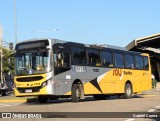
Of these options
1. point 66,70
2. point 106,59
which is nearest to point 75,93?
point 66,70

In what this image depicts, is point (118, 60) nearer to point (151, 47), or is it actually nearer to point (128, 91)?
point (128, 91)

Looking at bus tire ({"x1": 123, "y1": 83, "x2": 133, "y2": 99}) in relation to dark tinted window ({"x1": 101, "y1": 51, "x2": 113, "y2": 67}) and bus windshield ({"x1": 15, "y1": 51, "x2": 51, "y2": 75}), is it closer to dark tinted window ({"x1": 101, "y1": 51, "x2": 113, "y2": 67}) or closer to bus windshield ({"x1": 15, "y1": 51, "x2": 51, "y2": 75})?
dark tinted window ({"x1": 101, "y1": 51, "x2": 113, "y2": 67})

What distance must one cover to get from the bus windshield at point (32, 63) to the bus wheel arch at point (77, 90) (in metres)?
2.28

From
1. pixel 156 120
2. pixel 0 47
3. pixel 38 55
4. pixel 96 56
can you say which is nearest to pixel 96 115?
pixel 156 120

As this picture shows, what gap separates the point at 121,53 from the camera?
93.6 ft

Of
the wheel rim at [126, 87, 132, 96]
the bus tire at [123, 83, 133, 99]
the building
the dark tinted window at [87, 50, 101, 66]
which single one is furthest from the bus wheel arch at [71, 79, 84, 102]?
the building

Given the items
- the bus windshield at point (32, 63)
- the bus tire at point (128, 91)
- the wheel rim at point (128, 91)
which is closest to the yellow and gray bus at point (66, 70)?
the bus windshield at point (32, 63)

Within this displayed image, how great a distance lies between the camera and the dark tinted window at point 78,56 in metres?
23.5

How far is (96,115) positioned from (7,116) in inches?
140

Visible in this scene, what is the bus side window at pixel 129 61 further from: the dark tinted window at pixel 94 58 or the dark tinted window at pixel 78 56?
the dark tinted window at pixel 78 56

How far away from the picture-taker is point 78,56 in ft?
78.5

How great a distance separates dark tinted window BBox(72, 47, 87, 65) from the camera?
23516 millimetres

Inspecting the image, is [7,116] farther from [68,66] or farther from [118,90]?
[118,90]

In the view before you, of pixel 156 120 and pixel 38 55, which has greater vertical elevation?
pixel 38 55
